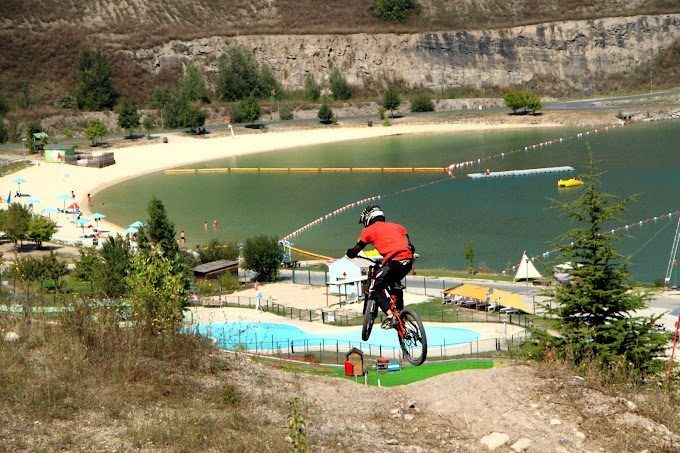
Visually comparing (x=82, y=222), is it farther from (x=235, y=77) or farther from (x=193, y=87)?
(x=235, y=77)

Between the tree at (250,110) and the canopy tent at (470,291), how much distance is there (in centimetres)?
9109

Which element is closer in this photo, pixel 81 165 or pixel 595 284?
pixel 595 284

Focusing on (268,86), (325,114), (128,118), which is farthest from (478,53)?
(128,118)

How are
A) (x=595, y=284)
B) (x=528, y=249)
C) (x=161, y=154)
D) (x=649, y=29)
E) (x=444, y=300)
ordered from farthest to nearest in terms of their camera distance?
(x=649, y=29) → (x=161, y=154) → (x=528, y=249) → (x=444, y=300) → (x=595, y=284)

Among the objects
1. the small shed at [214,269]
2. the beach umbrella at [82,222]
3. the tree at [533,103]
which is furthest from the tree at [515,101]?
the small shed at [214,269]

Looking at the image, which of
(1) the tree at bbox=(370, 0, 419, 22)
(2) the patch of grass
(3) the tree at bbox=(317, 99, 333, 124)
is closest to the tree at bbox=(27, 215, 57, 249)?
(2) the patch of grass

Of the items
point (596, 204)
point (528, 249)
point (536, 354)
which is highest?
point (596, 204)

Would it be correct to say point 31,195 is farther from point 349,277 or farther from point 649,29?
point 649,29

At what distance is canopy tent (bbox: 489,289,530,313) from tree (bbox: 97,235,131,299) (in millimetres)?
16514

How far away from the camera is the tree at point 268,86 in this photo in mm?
151250

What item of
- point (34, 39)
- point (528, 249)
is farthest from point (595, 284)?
point (34, 39)

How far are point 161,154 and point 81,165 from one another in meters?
12.8

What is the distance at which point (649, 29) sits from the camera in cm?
16900

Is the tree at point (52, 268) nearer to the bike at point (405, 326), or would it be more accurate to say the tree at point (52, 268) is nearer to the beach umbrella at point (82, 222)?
the beach umbrella at point (82, 222)
